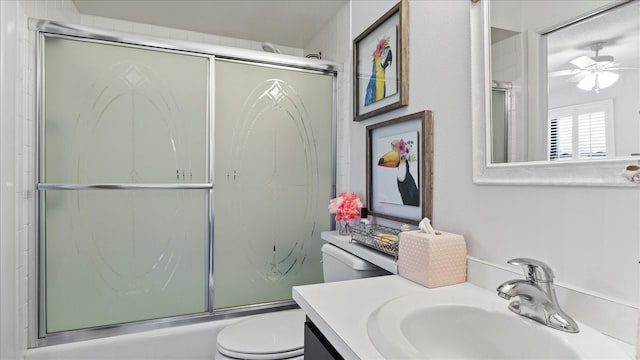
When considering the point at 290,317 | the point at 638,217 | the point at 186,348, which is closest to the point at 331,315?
the point at 638,217

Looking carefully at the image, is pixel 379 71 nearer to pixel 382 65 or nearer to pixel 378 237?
pixel 382 65

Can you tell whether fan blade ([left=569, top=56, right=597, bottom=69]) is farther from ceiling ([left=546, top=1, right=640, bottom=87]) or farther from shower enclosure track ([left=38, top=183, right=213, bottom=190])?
shower enclosure track ([left=38, top=183, right=213, bottom=190])

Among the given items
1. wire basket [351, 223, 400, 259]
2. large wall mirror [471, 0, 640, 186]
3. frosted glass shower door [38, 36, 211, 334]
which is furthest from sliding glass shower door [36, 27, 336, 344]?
large wall mirror [471, 0, 640, 186]

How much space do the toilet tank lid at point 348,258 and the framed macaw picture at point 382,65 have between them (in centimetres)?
66

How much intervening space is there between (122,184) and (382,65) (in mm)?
1392

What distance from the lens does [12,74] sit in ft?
4.55

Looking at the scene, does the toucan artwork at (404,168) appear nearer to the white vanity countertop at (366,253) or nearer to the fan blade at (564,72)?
the white vanity countertop at (366,253)

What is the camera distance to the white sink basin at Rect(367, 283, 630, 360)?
0.66m

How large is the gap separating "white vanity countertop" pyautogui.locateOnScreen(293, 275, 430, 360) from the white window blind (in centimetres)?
51

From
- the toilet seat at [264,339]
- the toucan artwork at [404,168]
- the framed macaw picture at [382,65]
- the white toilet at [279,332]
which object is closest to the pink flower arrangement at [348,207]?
the white toilet at [279,332]

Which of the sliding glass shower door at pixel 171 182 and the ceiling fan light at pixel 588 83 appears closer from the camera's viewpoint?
the ceiling fan light at pixel 588 83

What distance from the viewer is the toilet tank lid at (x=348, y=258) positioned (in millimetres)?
1325

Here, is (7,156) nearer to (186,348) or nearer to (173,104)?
(173,104)

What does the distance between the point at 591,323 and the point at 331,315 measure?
0.55 meters
